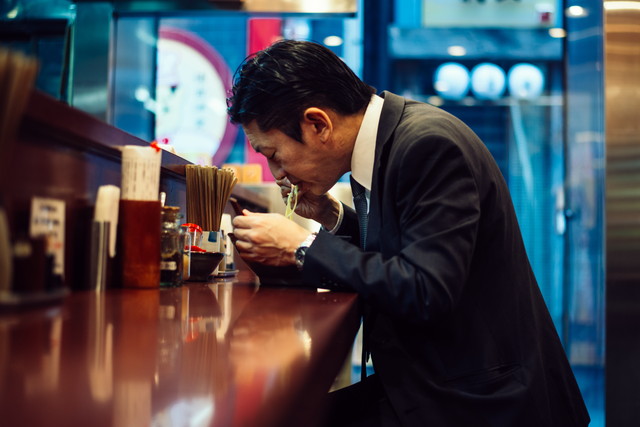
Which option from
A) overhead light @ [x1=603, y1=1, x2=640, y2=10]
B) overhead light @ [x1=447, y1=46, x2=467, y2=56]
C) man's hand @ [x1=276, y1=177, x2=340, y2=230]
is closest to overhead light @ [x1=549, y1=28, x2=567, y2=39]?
overhead light @ [x1=447, y1=46, x2=467, y2=56]

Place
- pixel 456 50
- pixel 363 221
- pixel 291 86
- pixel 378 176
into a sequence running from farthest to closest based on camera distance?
pixel 456 50
pixel 363 221
pixel 291 86
pixel 378 176

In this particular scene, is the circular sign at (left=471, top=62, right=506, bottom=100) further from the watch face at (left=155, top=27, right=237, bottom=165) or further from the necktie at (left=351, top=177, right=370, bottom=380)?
the necktie at (left=351, top=177, right=370, bottom=380)

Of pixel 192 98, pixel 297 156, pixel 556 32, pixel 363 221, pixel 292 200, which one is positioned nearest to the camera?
pixel 297 156

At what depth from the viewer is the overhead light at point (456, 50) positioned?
21.4ft

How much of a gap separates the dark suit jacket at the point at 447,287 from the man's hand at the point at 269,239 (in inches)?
6.1

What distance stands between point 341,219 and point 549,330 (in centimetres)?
74

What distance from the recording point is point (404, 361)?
135 cm

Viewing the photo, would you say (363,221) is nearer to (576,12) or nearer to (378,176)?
(378,176)

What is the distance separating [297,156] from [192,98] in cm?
376

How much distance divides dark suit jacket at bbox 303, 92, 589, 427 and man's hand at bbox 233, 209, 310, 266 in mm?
154

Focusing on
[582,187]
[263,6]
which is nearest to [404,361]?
[263,6]

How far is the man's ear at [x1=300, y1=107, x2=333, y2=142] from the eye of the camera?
5.12ft

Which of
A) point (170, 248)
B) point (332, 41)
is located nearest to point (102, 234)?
point (170, 248)

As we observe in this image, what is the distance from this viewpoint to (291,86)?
60.2 inches
